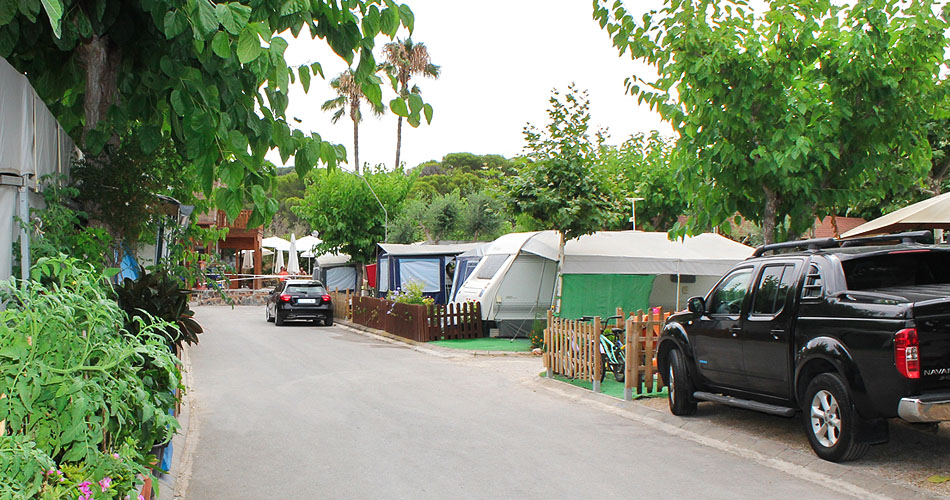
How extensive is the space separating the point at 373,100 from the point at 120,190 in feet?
10.7

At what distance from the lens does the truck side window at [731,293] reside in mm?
8977

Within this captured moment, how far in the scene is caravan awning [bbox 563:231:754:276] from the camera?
19.5 meters

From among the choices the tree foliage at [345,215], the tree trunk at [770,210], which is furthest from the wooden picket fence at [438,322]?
the tree foliage at [345,215]

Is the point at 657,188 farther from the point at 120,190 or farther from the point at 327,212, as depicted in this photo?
the point at 120,190

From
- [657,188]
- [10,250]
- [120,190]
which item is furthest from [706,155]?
[657,188]

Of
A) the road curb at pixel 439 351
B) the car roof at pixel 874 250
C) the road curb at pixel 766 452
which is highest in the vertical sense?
the car roof at pixel 874 250

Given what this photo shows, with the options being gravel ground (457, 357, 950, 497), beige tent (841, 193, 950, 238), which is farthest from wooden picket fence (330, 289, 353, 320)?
beige tent (841, 193, 950, 238)

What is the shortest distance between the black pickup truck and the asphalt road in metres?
0.79

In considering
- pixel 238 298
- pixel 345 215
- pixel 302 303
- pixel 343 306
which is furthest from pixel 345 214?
pixel 238 298

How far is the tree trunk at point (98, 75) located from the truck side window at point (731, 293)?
22.2ft

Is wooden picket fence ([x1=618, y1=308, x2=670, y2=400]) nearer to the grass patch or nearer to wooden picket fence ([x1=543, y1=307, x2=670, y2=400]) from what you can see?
wooden picket fence ([x1=543, y1=307, x2=670, y2=400])

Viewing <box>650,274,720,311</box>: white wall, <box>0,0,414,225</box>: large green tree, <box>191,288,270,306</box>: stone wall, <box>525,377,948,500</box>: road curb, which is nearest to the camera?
<box>0,0,414,225</box>: large green tree

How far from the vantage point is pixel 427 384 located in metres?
13.1

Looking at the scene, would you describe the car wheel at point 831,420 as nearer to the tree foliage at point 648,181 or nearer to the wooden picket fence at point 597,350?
the wooden picket fence at point 597,350
